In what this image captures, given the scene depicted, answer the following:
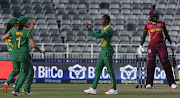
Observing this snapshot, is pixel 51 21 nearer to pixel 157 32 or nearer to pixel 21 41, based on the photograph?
pixel 157 32

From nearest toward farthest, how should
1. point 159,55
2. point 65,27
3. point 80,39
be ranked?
1. point 159,55
2. point 80,39
3. point 65,27

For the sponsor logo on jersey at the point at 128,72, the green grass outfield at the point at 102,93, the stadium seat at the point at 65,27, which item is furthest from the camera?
the stadium seat at the point at 65,27

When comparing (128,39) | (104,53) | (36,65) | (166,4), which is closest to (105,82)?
(36,65)

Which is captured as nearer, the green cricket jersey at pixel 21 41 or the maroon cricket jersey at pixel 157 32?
the green cricket jersey at pixel 21 41

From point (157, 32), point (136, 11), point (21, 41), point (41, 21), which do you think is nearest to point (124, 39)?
point (136, 11)

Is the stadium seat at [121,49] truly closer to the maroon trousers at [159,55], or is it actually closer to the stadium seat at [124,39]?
the stadium seat at [124,39]

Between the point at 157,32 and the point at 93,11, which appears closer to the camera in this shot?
the point at 157,32

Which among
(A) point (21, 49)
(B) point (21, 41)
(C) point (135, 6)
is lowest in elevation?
(A) point (21, 49)

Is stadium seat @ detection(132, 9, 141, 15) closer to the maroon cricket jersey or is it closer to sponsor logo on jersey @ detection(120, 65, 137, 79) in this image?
sponsor logo on jersey @ detection(120, 65, 137, 79)

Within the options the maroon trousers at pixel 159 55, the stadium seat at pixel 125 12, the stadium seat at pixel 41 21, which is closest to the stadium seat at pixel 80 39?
the stadium seat at pixel 41 21

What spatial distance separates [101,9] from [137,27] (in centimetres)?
267

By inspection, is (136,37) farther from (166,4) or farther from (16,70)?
(16,70)

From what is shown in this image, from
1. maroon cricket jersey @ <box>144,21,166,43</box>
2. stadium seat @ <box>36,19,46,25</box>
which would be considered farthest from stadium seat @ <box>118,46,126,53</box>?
maroon cricket jersey @ <box>144,21,166,43</box>

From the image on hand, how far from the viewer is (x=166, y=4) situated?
77.7 feet
